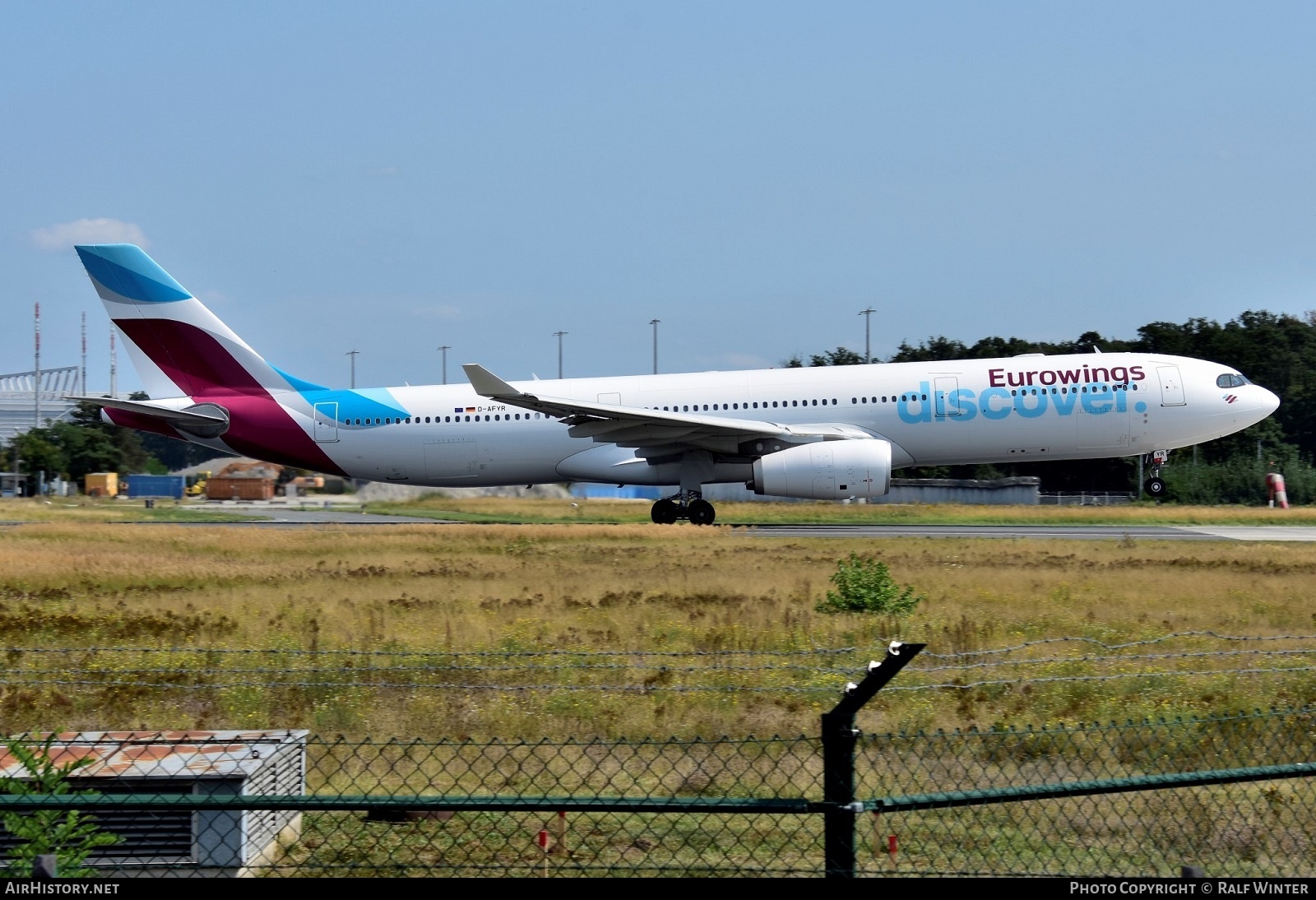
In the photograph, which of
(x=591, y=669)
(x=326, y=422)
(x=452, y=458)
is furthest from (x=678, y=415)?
(x=591, y=669)

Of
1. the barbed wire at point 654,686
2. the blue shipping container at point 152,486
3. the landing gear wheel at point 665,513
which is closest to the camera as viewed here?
the barbed wire at point 654,686

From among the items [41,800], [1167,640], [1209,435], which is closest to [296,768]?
[41,800]

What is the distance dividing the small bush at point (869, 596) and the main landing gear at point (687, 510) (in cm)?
Answer: 1349

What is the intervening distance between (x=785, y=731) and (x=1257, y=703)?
3.98 meters

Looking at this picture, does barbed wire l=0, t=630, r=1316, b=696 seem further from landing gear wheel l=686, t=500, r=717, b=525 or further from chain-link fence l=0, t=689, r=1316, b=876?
landing gear wheel l=686, t=500, r=717, b=525

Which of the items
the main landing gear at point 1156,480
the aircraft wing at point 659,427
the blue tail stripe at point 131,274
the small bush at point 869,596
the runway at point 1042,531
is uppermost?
the blue tail stripe at point 131,274

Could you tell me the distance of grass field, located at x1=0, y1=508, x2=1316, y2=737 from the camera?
393 inches

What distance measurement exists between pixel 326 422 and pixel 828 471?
12.3 meters

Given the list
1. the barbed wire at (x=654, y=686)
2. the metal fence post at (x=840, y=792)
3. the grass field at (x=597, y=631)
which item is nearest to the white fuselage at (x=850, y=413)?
the grass field at (x=597, y=631)

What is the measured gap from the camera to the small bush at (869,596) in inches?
578

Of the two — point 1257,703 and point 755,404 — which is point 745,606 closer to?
point 1257,703

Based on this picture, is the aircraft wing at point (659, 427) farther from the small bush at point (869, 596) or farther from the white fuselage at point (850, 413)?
the small bush at point (869, 596)

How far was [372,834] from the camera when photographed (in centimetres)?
716

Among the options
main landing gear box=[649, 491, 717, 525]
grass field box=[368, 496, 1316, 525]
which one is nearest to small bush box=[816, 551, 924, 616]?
main landing gear box=[649, 491, 717, 525]
